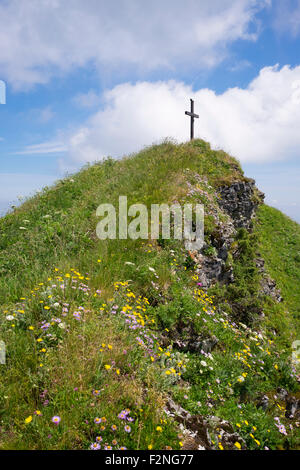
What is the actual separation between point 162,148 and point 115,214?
878 centimetres

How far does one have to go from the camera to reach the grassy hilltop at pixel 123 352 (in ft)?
9.36

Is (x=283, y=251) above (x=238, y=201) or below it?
below

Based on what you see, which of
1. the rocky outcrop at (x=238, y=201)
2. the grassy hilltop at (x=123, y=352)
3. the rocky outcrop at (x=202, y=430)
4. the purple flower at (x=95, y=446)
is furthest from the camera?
the rocky outcrop at (x=238, y=201)

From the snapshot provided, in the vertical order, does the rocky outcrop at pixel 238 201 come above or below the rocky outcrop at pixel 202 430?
above

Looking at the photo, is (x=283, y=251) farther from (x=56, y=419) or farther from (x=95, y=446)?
(x=56, y=419)

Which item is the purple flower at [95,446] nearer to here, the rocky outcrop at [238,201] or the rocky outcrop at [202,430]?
the rocky outcrop at [202,430]

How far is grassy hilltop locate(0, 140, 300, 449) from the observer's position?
2.85 metres

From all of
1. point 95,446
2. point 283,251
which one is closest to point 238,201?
point 283,251

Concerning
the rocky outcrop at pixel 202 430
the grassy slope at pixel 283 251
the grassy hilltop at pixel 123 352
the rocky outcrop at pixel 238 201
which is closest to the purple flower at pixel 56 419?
the grassy hilltop at pixel 123 352

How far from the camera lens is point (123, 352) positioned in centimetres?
354

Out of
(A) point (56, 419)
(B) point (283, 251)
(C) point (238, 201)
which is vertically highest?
(C) point (238, 201)

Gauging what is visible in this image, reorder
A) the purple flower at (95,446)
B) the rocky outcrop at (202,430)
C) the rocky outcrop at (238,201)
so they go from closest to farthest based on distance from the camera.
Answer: the purple flower at (95,446) < the rocky outcrop at (202,430) < the rocky outcrop at (238,201)

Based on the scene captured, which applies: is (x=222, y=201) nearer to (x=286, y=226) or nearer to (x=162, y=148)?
(x=162, y=148)

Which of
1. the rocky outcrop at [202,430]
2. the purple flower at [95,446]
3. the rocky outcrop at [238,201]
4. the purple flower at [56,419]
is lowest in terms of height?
the rocky outcrop at [202,430]
